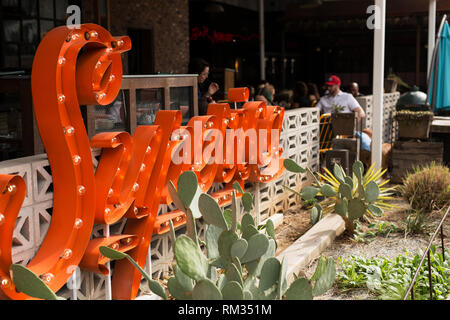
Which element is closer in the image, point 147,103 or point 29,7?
point 147,103

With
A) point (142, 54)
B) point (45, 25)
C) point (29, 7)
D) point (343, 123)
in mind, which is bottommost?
point (343, 123)

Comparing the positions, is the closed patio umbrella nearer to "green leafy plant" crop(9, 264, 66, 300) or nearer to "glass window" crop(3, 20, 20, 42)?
"glass window" crop(3, 20, 20, 42)

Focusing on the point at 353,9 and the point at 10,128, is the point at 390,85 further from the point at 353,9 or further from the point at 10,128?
the point at 10,128

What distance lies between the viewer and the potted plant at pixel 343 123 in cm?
785

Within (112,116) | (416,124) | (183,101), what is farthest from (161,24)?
(112,116)

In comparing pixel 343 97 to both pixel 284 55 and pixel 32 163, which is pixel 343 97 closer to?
pixel 32 163

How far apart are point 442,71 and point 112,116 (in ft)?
23.2

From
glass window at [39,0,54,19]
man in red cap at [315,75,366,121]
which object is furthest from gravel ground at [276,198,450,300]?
glass window at [39,0,54,19]

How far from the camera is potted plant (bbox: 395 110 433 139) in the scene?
27.6ft

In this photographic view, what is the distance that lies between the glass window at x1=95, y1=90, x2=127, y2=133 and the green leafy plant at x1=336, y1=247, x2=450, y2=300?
206cm

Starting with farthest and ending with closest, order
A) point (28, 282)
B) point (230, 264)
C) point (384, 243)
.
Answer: point (384, 243) → point (230, 264) → point (28, 282)

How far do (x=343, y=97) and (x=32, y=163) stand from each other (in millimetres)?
6051

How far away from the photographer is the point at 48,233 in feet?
11.3

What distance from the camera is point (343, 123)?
7941 mm
